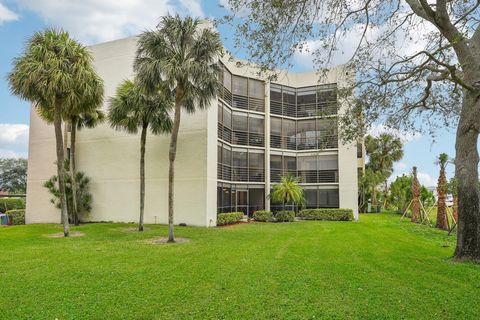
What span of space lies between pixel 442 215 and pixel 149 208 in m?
18.4

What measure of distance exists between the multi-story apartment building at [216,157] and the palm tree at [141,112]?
3174mm

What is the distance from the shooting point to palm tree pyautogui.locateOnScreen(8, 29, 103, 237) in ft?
47.0

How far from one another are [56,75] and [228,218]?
1271 centimetres

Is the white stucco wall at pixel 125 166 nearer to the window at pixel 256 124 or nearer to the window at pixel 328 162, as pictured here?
the window at pixel 256 124

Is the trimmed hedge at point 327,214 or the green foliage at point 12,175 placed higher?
the green foliage at point 12,175

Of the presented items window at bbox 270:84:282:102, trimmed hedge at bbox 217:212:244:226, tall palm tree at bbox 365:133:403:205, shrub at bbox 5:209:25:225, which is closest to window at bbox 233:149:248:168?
trimmed hedge at bbox 217:212:244:226

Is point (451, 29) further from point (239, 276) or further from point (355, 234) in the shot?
point (355, 234)

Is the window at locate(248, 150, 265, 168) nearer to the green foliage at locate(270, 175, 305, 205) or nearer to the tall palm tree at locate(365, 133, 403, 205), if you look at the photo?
the green foliage at locate(270, 175, 305, 205)

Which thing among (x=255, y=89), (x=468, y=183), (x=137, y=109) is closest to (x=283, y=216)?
(x=255, y=89)

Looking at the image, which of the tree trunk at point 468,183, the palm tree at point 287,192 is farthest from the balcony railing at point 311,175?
the tree trunk at point 468,183

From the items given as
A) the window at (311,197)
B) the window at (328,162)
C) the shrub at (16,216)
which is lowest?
the shrub at (16,216)

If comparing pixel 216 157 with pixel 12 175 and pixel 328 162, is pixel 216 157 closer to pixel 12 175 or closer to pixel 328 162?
pixel 328 162

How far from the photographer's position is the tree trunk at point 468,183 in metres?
9.67

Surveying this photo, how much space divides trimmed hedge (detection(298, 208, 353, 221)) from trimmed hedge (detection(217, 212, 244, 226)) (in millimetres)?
5454
